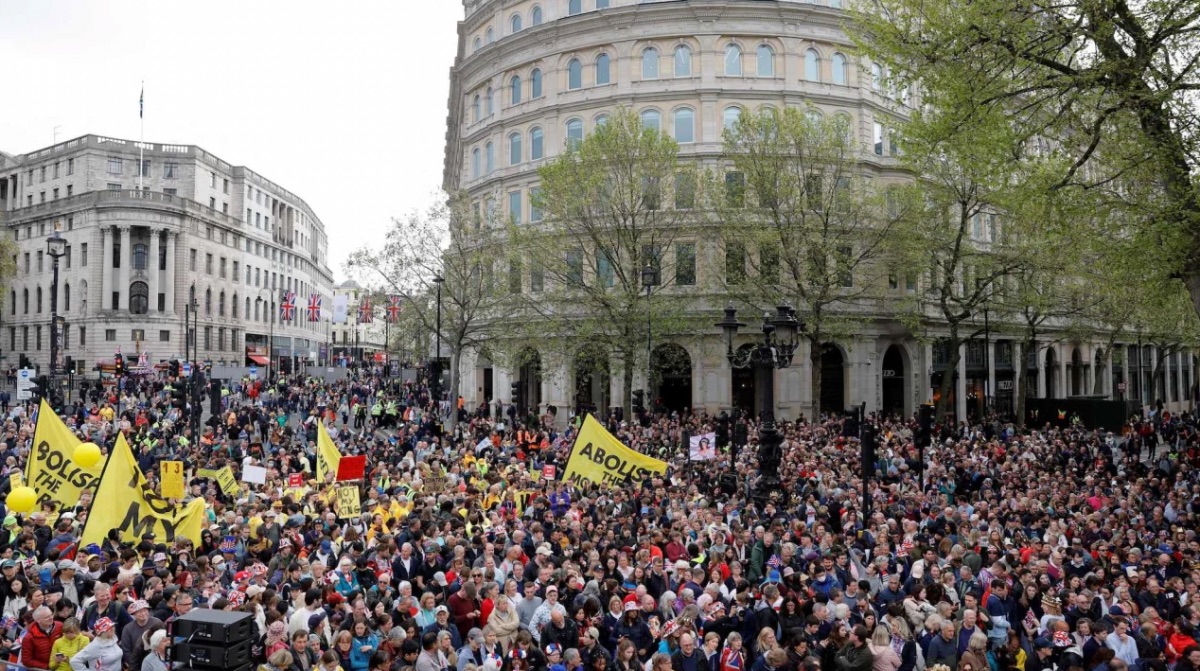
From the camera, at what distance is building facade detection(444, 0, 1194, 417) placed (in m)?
44.6

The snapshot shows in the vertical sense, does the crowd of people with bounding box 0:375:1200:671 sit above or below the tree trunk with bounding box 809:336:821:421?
below

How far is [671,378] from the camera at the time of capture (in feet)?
151

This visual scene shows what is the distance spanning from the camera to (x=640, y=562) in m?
12.1

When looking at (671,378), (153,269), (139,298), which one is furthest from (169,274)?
(671,378)

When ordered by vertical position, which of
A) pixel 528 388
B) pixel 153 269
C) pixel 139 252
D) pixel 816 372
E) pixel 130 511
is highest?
pixel 139 252

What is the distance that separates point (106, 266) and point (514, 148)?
49.8 metres

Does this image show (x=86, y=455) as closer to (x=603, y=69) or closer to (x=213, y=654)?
(x=213, y=654)

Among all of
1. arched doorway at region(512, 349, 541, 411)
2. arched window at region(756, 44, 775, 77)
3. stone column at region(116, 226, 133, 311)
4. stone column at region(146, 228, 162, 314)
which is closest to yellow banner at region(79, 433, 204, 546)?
arched doorway at region(512, 349, 541, 411)

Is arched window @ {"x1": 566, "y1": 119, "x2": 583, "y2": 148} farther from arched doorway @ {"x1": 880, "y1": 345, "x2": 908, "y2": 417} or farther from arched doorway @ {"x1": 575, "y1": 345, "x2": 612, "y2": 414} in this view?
arched doorway @ {"x1": 880, "y1": 345, "x2": 908, "y2": 417}

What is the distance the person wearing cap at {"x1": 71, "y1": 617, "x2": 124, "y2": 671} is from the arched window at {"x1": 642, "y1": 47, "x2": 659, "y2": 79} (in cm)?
4129

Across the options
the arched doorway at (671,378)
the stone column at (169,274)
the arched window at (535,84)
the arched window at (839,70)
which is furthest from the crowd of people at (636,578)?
the stone column at (169,274)

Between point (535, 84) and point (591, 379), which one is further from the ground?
point (535, 84)

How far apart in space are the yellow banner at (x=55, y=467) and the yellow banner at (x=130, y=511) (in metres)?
3.27

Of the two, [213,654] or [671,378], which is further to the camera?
[671,378]
